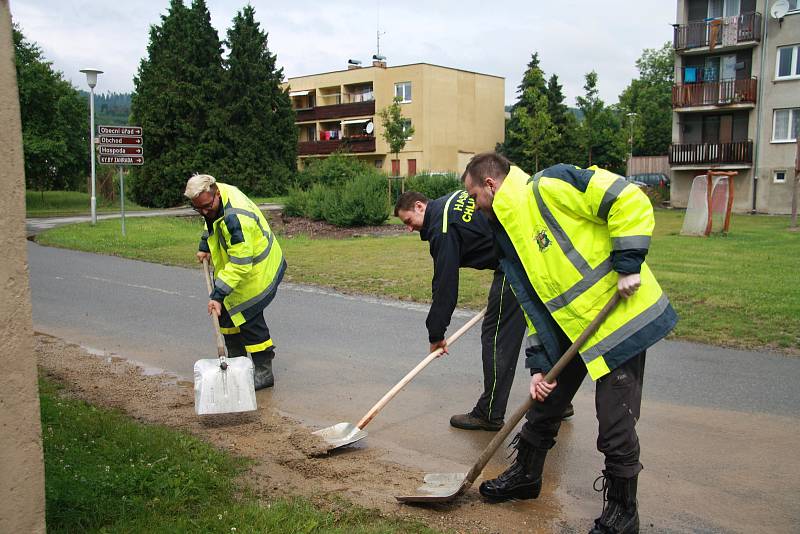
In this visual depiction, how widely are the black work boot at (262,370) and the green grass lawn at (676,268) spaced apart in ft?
13.1

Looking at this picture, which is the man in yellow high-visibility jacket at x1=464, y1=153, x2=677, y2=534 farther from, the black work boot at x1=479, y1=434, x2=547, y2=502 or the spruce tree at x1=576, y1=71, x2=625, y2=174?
the spruce tree at x1=576, y1=71, x2=625, y2=174

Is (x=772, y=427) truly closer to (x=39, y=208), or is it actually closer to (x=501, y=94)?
(x=39, y=208)

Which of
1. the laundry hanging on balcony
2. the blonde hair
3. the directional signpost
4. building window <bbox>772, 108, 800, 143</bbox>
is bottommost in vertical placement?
the blonde hair

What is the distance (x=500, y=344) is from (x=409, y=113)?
53396mm

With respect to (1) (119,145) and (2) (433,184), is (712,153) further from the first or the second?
(1) (119,145)

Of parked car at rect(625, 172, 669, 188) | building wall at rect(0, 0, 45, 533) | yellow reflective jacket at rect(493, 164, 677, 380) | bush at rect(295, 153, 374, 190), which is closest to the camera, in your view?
building wall at rect(0, 0, 45, 533)

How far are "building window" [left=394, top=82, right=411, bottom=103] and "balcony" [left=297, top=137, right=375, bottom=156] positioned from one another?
420cm

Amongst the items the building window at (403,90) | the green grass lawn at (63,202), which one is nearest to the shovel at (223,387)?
the green grass lawn at (63,202)

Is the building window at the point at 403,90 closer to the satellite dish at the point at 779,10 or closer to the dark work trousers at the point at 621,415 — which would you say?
the satellite dish at the point at 779,10

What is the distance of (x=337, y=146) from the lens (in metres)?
61.4

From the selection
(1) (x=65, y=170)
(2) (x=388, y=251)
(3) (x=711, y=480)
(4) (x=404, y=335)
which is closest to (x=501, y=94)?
(1) (x=65, y=170)

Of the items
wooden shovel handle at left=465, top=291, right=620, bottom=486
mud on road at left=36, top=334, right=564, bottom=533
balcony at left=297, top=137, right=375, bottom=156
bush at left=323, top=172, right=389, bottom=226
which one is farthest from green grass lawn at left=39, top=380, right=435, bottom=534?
balcony at left=297, top=137, right=375, bottom=156

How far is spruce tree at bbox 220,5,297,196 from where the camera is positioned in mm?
45500

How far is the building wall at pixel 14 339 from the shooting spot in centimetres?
262
